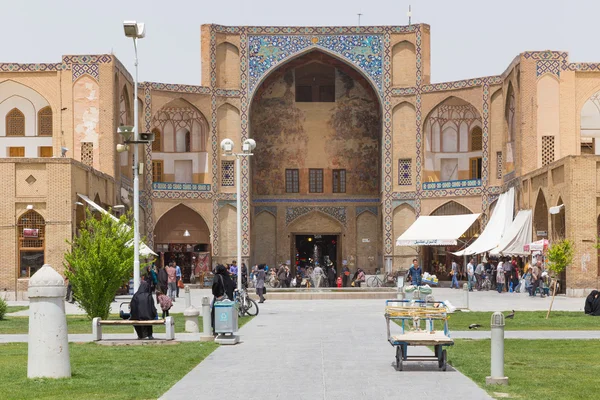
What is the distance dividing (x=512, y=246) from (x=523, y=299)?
532 cm

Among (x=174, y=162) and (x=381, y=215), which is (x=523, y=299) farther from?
(x=174, y=162)

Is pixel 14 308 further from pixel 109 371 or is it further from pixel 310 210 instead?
pixel 310 210

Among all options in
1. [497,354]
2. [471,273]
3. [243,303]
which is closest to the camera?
[497,354]

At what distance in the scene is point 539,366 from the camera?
1216 cm

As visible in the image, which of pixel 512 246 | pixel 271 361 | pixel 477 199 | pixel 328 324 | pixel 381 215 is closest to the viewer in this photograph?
pixel 271 361

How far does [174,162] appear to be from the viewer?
42469mm

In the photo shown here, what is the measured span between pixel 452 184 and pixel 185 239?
10.4 m

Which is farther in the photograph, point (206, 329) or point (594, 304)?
point (594, 304)

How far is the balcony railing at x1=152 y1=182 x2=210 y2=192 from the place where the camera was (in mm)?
41344

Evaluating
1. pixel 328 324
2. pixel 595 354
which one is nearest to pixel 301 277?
pixel 328 324

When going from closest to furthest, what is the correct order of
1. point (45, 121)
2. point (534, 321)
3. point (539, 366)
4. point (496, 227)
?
point (539, 366), point (534, 321), point (45, 121), point (496, 227)

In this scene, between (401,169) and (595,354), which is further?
(401,169)

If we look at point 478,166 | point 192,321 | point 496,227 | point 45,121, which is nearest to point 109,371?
point 192,321

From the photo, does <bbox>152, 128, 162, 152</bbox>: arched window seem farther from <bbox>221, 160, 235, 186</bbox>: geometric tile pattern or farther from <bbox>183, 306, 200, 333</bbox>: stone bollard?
<bbox>183, 306, 200, 333</bbox>: stone bollard
